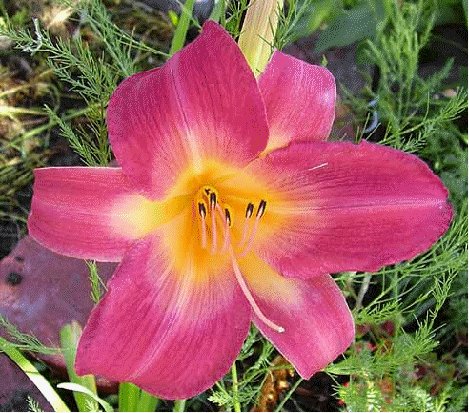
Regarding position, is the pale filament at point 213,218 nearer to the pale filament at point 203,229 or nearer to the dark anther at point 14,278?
the pale filament at point 203,229

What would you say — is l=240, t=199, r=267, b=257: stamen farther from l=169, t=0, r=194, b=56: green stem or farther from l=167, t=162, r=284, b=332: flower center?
l=169, t=0, r=194, b=56: green stem

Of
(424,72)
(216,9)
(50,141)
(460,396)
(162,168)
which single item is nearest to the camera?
(162,168)

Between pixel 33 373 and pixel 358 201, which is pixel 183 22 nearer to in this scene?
pixel 358 201

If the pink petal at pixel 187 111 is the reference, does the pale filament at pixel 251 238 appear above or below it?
below

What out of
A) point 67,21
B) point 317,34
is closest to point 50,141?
point 67,21

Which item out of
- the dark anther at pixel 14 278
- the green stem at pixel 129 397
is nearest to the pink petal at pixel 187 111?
the green stem at pixel 129 397

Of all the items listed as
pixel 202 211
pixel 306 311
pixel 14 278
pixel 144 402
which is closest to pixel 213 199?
pixel 202 211

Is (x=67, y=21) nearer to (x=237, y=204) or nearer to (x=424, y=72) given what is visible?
(x=424, y=72)
